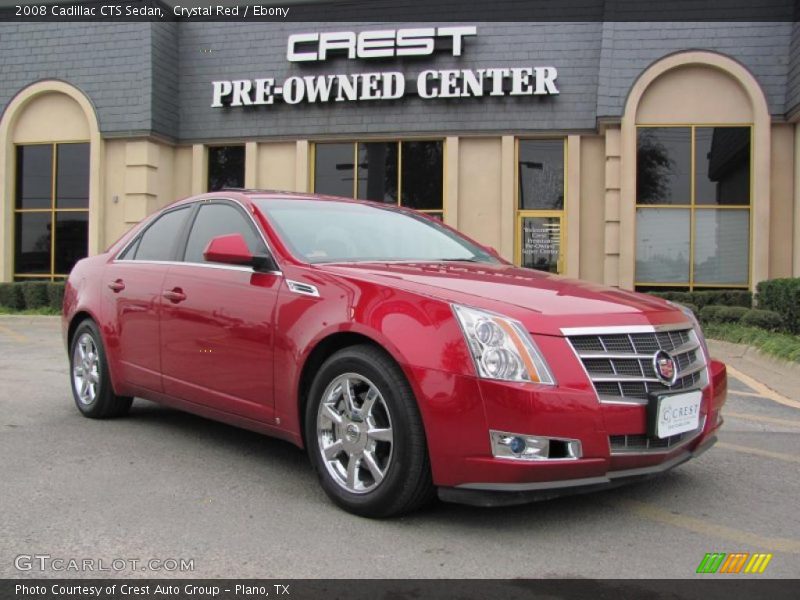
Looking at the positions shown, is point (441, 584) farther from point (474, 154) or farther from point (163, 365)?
point (474, 154)

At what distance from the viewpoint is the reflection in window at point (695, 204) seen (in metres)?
14.6

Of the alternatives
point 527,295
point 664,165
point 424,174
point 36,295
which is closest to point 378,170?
point 424,174

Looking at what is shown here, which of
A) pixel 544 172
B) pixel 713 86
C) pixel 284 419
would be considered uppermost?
pixel 713 86

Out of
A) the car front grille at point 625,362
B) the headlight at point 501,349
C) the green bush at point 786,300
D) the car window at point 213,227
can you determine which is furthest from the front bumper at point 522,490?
the green bush at point 786,300

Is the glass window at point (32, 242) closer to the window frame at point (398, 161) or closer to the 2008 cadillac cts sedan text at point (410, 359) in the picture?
the window frame at point (398, 161)

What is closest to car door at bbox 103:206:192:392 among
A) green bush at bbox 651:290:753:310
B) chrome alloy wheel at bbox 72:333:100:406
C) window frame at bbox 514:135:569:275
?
chrome alloy wheel at bbox 72:333:100:406

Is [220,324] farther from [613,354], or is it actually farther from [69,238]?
[69,238]

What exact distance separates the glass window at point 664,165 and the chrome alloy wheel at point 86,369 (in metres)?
11.7

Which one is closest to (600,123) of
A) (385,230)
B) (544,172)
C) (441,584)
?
(544,172)

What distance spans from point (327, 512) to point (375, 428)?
0.54 meters

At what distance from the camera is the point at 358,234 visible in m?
4.64

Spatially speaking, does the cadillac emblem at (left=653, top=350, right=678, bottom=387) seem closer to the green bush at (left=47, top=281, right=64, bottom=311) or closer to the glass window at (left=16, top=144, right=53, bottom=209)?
the green bush at (left=47, top=281, right=64, bottom=311)

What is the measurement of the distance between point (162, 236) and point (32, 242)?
1462 centimetres

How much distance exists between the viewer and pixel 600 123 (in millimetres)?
14820
